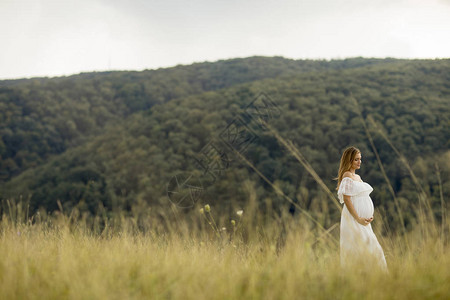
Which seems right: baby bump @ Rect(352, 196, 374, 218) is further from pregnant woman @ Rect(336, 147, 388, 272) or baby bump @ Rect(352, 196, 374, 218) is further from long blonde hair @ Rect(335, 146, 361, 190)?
long blonde hair @ Rect(335, 146, 361, 190)

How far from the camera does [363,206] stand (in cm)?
344

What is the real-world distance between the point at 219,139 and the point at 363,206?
130 ft

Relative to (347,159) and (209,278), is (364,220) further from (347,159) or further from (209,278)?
(209,278)

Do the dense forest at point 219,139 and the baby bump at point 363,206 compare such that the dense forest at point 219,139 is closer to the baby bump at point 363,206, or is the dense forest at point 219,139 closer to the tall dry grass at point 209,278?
the baby bump at point 363,206

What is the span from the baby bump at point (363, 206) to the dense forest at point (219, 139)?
16.8 meters

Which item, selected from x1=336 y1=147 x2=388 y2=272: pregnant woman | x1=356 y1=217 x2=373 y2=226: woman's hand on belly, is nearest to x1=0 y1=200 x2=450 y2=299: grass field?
x1=336 y1=147 x2=388 y2=272: pregnant woman

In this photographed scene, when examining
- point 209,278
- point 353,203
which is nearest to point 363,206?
point 353,203

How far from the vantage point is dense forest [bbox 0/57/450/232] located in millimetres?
30891

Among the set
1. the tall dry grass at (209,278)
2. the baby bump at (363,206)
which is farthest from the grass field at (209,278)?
the baby bump at (363,206)

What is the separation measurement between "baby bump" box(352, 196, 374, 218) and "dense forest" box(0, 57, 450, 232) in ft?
55.3

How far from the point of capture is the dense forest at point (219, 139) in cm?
3089

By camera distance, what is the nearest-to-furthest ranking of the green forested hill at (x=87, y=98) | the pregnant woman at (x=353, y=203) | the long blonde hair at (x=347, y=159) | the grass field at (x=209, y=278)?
the grass field at (x=209, y=278)
the pregnant woman at (x=353, y=203)
the long blonde hair at (x=347, y=159)
the green forested hill at (x=87, y=98)

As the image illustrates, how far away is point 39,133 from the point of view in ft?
181

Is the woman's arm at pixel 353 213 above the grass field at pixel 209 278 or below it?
below
